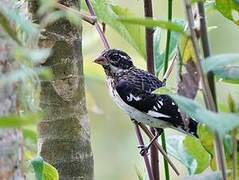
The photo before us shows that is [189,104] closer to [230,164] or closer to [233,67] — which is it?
[233,67]

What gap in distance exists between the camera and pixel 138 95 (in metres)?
3.71

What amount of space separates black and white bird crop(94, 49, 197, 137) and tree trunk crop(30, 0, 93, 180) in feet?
3.40

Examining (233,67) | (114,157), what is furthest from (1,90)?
(114,157)

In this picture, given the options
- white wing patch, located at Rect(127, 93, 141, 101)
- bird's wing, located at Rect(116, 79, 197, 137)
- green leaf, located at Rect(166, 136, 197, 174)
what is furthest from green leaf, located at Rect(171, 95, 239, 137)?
white wing patch, located at Rect(127, 93, 141, 101)

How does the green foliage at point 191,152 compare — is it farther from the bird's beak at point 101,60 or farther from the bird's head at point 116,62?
the bird's head at point 116,62

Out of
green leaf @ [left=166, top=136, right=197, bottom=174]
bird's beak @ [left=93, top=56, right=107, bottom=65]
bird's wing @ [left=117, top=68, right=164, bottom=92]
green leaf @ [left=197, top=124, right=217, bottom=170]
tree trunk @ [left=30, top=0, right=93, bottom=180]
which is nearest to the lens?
→ green leaf @ [left=197, top=124, right=217, bottom=170]

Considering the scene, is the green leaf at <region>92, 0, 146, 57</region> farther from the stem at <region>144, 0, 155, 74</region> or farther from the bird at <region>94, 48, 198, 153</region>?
the bird at <region>94, 48, 198, 153</region>

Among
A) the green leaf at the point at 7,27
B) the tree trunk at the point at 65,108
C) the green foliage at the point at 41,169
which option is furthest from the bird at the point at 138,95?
the green leaf at the point at 7,27

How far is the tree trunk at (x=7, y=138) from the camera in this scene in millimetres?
1292

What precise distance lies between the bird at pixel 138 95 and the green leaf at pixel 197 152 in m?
0.88

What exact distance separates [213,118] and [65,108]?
1006mm

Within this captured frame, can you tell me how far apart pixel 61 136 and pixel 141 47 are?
0.58 meters

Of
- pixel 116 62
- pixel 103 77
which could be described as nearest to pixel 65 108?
pixel 103 77

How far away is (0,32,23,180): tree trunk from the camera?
129 centimetres
